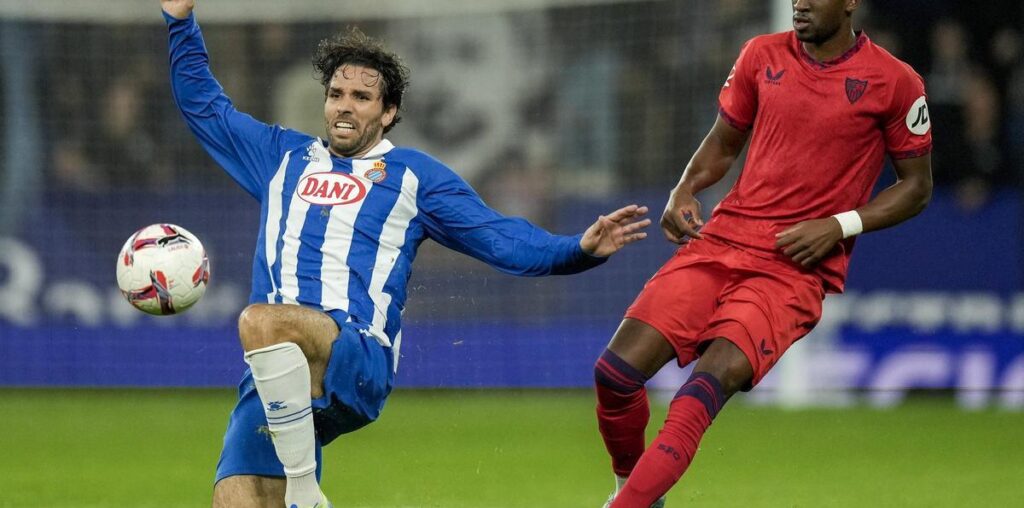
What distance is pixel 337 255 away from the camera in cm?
551

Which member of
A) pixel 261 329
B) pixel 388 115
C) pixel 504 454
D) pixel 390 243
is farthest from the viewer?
pixel 504 454

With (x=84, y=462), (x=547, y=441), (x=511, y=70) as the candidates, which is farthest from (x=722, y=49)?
(x=84, y=462)

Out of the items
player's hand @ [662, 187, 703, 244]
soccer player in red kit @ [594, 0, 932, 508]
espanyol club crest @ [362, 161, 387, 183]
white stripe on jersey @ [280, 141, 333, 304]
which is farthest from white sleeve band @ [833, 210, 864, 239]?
white stripe on jersey @ [280, 141, 333, 304]

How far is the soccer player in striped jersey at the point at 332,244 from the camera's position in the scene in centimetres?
523

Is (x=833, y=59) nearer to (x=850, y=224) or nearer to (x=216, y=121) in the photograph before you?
(x=850, y=224)

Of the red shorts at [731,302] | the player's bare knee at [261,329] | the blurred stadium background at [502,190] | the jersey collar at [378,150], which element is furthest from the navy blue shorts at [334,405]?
the blurred stadium background at [502,190]

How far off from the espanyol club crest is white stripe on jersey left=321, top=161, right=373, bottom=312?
0.10 meters

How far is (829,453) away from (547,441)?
176 cm

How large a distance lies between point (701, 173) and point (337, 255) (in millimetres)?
1518

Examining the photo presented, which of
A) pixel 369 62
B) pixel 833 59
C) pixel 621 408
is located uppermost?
pixel 833 59

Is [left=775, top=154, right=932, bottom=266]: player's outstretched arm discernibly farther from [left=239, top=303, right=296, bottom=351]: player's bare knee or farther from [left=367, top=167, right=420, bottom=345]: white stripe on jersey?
[left=239, top=303, right=296, bottom=351]: player's bare knee

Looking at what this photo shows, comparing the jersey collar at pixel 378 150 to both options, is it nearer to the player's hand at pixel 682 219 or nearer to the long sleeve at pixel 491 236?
the long sleeve at pixel 491 236

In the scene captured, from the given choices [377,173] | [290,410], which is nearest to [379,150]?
[377,173]

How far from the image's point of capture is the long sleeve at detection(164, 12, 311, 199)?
582cm
